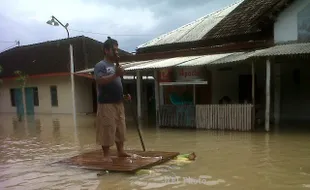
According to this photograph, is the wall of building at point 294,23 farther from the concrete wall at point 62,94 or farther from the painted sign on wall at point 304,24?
the concrete wall at point 62,94

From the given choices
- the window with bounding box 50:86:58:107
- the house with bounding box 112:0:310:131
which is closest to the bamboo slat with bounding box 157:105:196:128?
the house with bounding box 112:0:310:131

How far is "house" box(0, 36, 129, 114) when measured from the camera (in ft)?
76.0

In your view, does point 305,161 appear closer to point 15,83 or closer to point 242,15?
point 242,15

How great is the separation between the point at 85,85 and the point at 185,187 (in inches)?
744

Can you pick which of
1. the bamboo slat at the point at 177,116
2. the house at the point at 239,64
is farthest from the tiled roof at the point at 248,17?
the bamboo slat at the point at 177,116

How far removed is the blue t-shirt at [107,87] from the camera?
599cm

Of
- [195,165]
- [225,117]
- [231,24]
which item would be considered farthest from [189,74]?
[195,165]

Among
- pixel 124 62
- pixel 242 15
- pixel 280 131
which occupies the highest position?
pixel 242 15

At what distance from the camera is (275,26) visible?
40.2ft

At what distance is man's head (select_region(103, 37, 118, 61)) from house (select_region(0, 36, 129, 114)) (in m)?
15.7

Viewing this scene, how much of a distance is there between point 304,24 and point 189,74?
4321mm

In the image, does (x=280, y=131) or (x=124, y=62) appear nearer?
(x=280, y=131)

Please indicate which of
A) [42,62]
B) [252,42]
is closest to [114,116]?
[252,42]

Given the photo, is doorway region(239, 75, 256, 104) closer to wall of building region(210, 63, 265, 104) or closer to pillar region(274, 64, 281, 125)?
wall of building region(210, 63, 265, 104)
